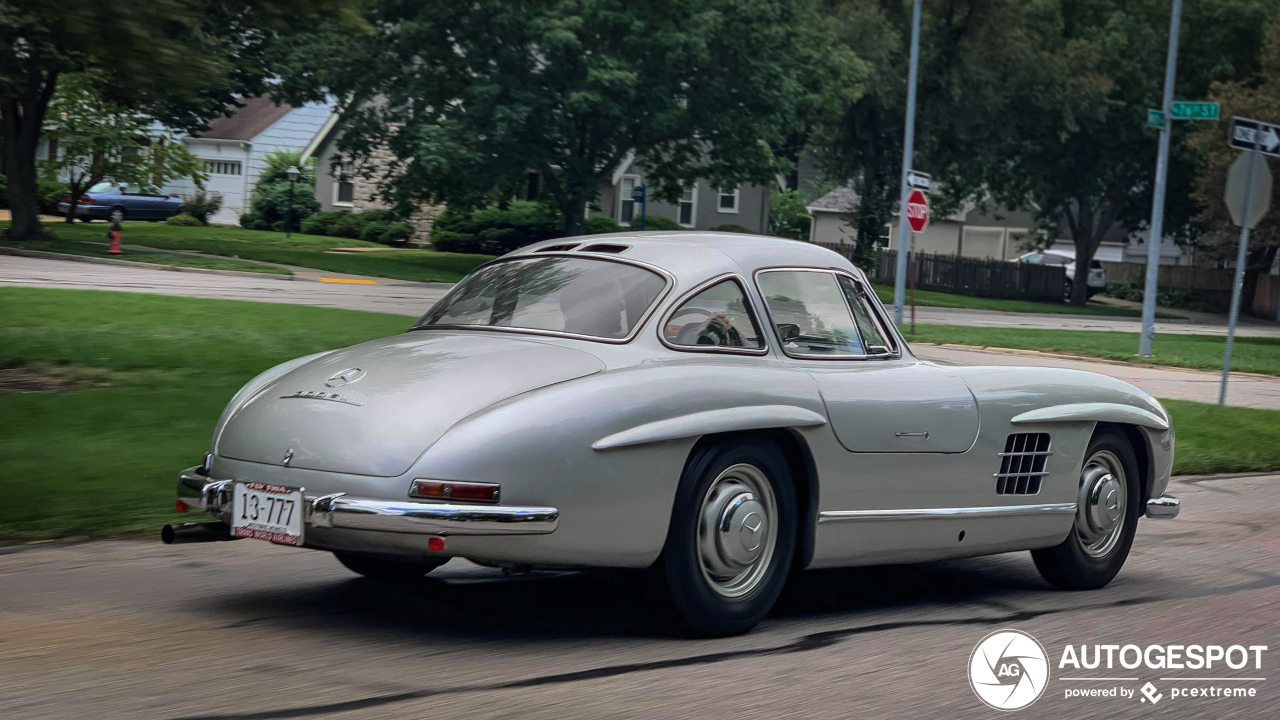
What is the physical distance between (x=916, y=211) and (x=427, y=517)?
23.6 metres

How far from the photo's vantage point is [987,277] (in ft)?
199

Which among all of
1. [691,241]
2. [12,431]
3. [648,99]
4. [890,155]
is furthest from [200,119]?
[691,241]

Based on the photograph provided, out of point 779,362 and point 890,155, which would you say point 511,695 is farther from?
point 890,155

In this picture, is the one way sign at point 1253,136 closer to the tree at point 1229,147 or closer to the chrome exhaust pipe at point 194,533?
the chrome exhaust pipe at point 194,533

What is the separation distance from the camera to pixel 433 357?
18.2ft

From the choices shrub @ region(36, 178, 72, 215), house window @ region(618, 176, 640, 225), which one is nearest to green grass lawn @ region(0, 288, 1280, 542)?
shrub @ region(36, 178, 72, 215)

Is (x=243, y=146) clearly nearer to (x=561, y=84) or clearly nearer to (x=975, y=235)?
(x=561, y=84)

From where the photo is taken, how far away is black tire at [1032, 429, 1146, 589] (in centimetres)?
700

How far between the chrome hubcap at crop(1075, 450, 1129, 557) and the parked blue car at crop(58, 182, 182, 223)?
4921cm

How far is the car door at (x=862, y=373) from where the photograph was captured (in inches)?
235

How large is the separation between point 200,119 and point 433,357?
46.7m

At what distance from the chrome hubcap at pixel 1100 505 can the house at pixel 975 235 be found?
6951 centimetres

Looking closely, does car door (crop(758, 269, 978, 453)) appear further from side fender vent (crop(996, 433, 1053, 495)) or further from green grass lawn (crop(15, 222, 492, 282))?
green grass lawn (crop(15, 222, 492, 282))

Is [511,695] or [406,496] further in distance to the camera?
[406,496]
